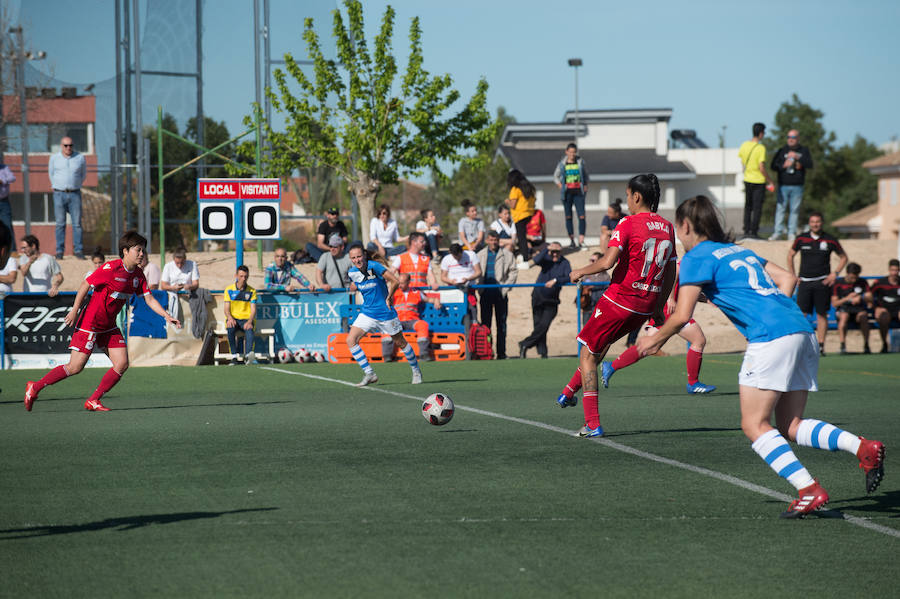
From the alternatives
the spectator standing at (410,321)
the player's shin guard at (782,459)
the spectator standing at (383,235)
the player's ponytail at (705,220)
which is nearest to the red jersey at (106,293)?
the player's ponytail at (705,220)

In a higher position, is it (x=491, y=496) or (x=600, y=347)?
(x=600, y=347)

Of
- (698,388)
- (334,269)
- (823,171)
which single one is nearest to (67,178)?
(334,269)

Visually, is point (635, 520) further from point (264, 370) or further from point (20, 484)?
point (264, 370)

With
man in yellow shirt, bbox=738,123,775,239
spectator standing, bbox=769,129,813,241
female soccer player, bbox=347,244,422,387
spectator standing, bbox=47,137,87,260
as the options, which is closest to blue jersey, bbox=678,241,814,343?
female soccer player, bbox=347,244,422,387

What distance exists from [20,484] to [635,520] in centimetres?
408

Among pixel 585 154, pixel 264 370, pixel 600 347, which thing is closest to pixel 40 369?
pixel 264 370

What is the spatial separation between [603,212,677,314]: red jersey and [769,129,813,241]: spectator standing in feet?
50.3

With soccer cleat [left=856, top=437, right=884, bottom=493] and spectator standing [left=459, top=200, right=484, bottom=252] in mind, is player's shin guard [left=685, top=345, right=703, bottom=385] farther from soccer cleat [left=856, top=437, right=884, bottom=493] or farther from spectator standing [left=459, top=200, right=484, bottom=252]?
spectator standing [left=459, top=200, right=484, bottom=252]

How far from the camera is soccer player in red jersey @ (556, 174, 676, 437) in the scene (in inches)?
349

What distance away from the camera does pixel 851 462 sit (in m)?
7.87

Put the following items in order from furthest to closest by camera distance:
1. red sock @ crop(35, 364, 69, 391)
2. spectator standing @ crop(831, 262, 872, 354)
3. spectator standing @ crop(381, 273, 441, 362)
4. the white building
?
the white building
spectator standing @ crop(831, 262, 872, 354)
spectator standing @ crop(381, 273, 441, 362)
red sock @ crop(35, 364, 69, 391)

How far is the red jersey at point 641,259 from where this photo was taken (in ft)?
29.1

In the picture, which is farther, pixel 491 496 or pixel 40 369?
pixel 40 369

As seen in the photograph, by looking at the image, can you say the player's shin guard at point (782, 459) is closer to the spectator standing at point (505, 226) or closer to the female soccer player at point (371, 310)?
the female soccer player at point (371, 310)
